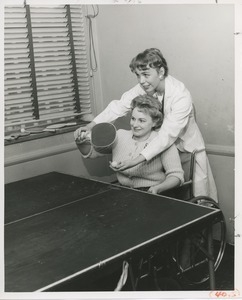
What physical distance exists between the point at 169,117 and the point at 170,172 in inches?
12.8

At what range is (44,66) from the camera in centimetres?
274

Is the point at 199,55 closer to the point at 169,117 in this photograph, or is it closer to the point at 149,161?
the point at 169,117

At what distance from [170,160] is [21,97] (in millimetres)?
1224

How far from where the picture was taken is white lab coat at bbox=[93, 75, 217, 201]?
6.68 ft

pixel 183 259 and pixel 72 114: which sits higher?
pixel 72 114

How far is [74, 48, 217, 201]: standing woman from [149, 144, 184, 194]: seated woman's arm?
4cm

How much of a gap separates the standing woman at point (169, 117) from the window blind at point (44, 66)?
2.13 feet

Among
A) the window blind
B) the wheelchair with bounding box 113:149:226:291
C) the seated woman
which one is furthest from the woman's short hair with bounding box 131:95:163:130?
the window blind

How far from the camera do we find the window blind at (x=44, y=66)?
261cm

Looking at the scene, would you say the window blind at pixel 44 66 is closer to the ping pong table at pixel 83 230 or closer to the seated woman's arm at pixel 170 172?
the ping pong table at pixel 83 230

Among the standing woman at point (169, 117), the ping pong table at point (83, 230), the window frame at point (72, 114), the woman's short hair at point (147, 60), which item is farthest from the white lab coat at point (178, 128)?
the window frame at point (72, 114)

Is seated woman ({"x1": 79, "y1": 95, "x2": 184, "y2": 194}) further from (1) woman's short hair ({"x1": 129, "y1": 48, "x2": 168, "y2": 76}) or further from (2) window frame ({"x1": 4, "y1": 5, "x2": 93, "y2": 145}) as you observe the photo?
(2) window frame ({"x1": 4, "y1": 5, "x2": 93, "y2": 145})

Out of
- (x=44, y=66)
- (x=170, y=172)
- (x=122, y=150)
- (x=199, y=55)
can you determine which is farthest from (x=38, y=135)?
(x=199, y=55)

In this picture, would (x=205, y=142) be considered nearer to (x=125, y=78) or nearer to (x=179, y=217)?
(x=125, y=78)
